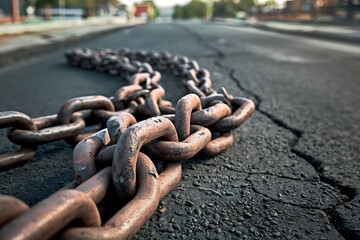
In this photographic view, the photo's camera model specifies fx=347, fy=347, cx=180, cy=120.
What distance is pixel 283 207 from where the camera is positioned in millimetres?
1212

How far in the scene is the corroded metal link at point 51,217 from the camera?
684 mm

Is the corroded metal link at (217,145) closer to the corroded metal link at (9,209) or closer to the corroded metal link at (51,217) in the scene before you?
the corroded metal link at (51,217)

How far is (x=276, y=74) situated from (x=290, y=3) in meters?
31.2

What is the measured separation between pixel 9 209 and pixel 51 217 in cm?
9

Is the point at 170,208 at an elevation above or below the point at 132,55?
below

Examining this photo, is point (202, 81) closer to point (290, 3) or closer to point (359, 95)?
point (359, 95)

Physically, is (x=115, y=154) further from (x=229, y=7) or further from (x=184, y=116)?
(x=229, y=7)

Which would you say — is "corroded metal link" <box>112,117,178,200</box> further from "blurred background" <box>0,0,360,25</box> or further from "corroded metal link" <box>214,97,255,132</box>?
"blurred background" <box>0,0,360,25</box>

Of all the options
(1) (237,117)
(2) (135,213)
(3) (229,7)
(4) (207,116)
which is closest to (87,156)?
(2) (135,213)

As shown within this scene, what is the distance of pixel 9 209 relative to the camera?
28.0 inches

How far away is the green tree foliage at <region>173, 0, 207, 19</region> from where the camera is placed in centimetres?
10050

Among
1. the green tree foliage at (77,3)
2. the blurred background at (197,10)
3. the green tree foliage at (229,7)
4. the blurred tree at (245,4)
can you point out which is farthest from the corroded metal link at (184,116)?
the blurred tree at (245,4)


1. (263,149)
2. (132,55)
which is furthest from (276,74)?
(263,149)

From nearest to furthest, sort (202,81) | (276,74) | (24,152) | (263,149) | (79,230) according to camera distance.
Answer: (79,230)
(24,152)
(263,149)
(202,81)
(276,74)
